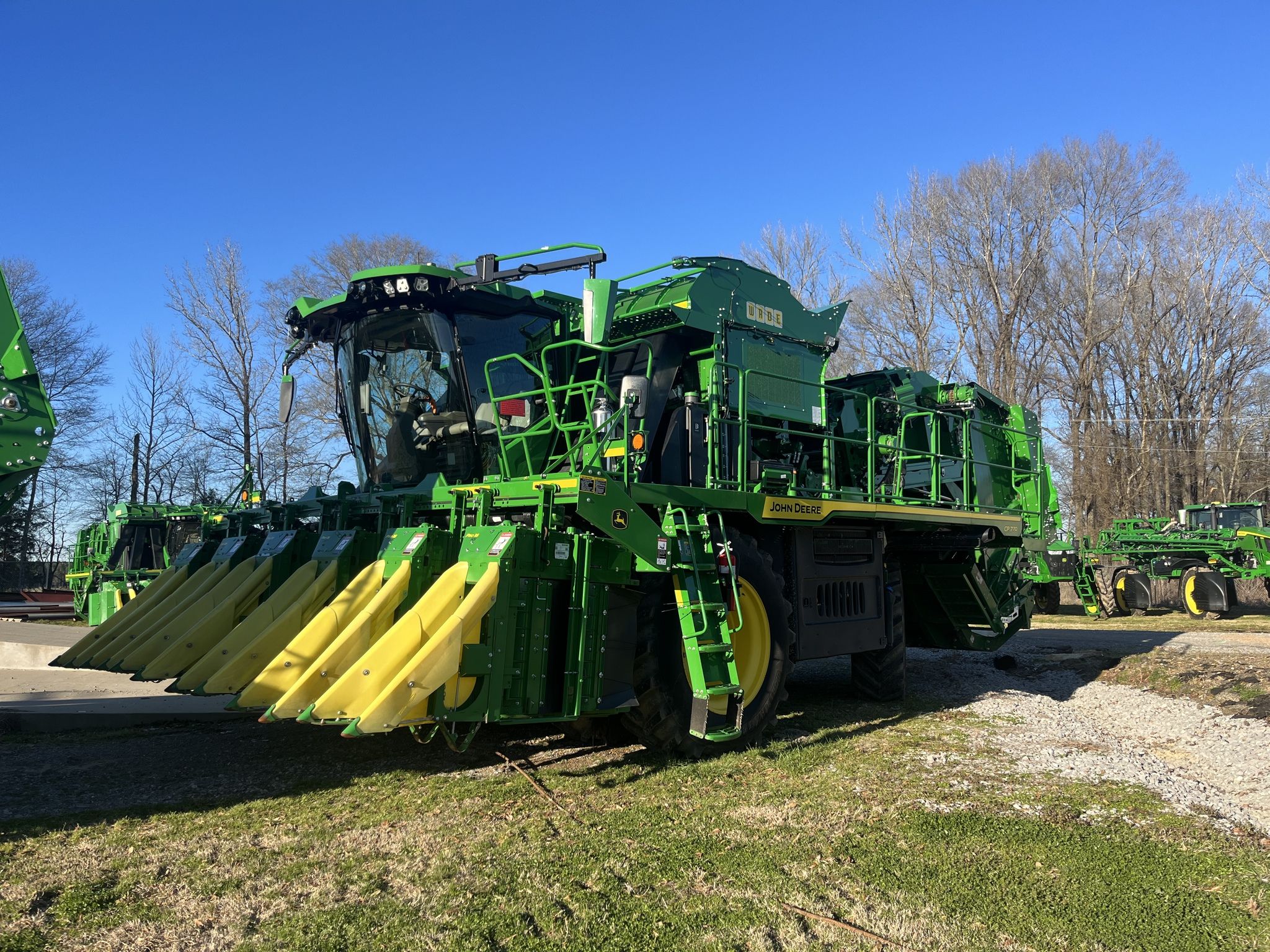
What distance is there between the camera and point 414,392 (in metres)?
7.55

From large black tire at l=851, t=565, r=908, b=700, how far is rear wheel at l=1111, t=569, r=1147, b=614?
53.0 ft

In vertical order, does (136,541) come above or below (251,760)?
above

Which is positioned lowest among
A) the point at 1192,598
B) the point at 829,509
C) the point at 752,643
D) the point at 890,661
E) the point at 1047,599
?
the point at 890,661

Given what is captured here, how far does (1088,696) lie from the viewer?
32.8 ft

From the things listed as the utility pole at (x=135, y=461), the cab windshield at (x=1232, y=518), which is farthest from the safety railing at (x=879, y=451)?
the utility pole at (x=135, y=461)

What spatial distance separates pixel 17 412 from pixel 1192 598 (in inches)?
929

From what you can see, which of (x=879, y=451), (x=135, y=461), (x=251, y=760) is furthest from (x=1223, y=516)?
(x=135, y=461)

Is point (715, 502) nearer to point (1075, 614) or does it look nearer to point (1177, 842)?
point (1177, 842)

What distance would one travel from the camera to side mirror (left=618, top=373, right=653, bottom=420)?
6305 mm

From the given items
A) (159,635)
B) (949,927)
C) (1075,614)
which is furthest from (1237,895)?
(1075,614)

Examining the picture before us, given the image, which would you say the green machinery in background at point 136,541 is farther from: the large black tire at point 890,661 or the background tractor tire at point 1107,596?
the background tractor tire at point 1107,596

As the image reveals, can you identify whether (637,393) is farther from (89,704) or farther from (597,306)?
(89,704)

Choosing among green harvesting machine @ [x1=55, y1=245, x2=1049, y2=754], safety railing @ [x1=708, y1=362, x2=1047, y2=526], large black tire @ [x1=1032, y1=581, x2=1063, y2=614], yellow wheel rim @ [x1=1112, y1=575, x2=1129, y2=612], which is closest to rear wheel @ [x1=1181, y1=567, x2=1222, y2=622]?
yellow wheel rim @ [x1=1112, y1=575, x2=1129, y2=612]

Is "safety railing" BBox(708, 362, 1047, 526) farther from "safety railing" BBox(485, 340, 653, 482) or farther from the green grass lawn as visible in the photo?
the green grass lawn
